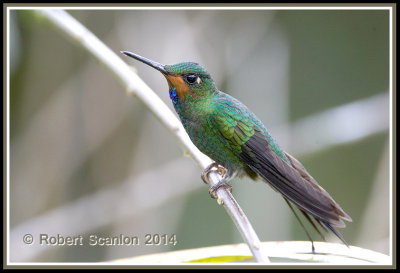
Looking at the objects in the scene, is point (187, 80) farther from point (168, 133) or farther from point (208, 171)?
point (168, 133)

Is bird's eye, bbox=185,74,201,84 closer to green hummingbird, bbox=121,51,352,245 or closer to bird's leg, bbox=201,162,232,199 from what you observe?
green hummingbird, bbox=121,51,352,245

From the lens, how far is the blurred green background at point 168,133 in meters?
3.24

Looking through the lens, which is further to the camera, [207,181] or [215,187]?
[207,181]

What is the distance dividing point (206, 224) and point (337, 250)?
2485mm

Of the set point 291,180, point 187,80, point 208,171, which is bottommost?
point 291,180

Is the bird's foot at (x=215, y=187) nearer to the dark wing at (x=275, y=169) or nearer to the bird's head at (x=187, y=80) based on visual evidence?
the dark wing at (x=275, y=169)

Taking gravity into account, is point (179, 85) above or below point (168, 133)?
below

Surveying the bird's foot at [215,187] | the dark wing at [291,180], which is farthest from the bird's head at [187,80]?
the bird's foot at [215,187]

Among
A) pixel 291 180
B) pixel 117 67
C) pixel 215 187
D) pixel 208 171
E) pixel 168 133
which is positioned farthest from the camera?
pixel 168 133

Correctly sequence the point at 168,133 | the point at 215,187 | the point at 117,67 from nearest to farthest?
the point at 117,67
the point at 215,187
the point at 168,133

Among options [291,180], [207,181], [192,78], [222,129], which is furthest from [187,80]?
[291,180]

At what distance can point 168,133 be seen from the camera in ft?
11.6

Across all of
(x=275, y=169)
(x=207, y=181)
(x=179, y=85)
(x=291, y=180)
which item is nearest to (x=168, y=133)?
(x=207, y=181)

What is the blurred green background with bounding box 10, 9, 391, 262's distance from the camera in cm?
324
